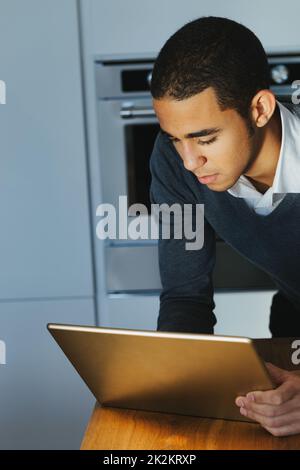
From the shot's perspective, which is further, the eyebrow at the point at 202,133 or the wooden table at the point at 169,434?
the eyebrow at the point at 202,133

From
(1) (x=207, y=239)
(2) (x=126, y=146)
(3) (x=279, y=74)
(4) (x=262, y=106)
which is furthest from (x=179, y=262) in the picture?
(3) (x=279, y=74)

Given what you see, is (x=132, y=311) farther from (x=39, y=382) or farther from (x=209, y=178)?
(x=209, y=178)

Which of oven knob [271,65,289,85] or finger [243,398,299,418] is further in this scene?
oven knob [271,65,289,85]

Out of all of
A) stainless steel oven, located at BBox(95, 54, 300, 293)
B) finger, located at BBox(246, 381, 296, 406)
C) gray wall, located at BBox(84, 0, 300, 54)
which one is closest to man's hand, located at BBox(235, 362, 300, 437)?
finger, located at BBox(246, 381, 296, 406)

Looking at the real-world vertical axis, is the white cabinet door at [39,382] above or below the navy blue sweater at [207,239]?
below

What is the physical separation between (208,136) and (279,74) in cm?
99

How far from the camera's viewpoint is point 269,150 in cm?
147

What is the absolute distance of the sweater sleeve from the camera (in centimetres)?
150

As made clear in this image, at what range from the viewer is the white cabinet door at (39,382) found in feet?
7.70

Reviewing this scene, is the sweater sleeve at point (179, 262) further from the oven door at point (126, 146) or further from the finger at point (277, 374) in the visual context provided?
the oven door at point (126, 146)

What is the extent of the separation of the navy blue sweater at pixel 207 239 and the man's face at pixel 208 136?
6.1 inches

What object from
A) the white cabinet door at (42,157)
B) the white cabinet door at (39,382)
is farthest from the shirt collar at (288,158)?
the white cabinet door at (39,382)

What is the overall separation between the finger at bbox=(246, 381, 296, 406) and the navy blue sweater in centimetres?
34

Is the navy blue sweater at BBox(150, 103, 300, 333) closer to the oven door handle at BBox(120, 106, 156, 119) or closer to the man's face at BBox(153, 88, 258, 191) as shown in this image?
the man's face at BBox(153, 88, 258, 191)
